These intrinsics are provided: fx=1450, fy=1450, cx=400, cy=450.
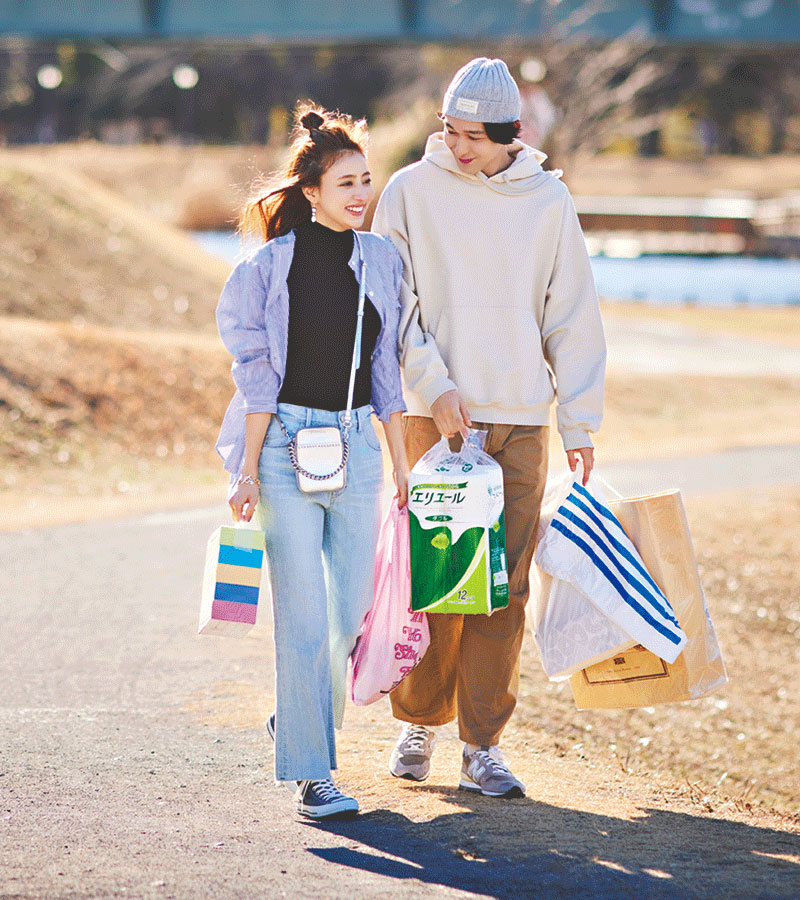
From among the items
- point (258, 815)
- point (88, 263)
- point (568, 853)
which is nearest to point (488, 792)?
point (568, 853)

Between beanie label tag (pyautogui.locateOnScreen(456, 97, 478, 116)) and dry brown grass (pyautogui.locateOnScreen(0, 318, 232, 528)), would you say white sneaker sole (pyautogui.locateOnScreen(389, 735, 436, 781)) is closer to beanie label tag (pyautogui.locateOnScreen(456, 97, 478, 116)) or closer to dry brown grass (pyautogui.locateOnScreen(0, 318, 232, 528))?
beanie label tag (pyautogui.locateOnScreen(456, 97, 478, 116))

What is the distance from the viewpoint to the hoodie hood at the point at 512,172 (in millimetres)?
4125

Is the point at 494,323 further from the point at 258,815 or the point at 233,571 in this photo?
the point at 258,815

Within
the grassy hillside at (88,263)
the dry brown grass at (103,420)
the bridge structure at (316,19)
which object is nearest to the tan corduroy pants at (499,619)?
the dry brown grass at (103,420)

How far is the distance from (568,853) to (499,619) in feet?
2.39

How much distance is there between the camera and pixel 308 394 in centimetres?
392

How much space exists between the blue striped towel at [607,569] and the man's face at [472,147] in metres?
0.96

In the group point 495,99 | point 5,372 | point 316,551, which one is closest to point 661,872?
point 316,551

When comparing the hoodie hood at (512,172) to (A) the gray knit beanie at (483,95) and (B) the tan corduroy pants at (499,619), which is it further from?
(B) the tan corduroy pants at (499,619)

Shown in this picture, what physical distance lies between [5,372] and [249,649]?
23.6 ft

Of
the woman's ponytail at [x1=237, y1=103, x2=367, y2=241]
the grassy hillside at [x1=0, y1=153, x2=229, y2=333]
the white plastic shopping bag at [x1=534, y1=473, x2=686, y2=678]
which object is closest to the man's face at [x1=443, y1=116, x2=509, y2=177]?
the woman's ponytail at [x1=237, y1=103, x2=367, y2=241]

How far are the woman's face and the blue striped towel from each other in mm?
1026

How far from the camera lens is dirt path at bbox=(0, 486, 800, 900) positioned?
140 inches

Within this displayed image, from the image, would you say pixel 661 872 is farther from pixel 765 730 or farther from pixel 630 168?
pixel 630 168
